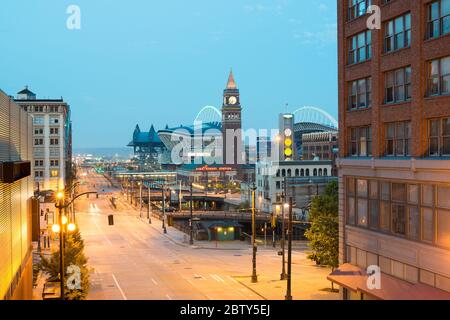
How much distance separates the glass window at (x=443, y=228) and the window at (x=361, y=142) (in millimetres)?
7425

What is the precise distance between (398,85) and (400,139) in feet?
8.49

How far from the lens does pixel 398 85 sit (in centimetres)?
3033

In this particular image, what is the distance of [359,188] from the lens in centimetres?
3394

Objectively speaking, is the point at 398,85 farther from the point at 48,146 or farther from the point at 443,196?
the point at 48,146

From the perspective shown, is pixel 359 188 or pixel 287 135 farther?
pixel 287 135

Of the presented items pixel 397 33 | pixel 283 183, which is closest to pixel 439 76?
pixel 397 33

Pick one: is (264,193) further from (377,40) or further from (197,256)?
(377,40)

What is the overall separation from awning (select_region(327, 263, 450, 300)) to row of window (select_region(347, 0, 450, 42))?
10656 mm

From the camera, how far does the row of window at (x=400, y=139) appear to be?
26.9 m

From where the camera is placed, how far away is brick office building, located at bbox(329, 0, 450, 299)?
2659 centimetres

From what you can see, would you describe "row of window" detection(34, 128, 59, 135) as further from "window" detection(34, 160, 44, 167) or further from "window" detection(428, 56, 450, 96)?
"window" detection(428, 56, 450, 96)

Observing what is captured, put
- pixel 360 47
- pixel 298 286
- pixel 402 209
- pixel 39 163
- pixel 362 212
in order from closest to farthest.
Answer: pixel 402 209, pixel 362 212, pixel 360 47, pixel 298 286, pixel 39 163
